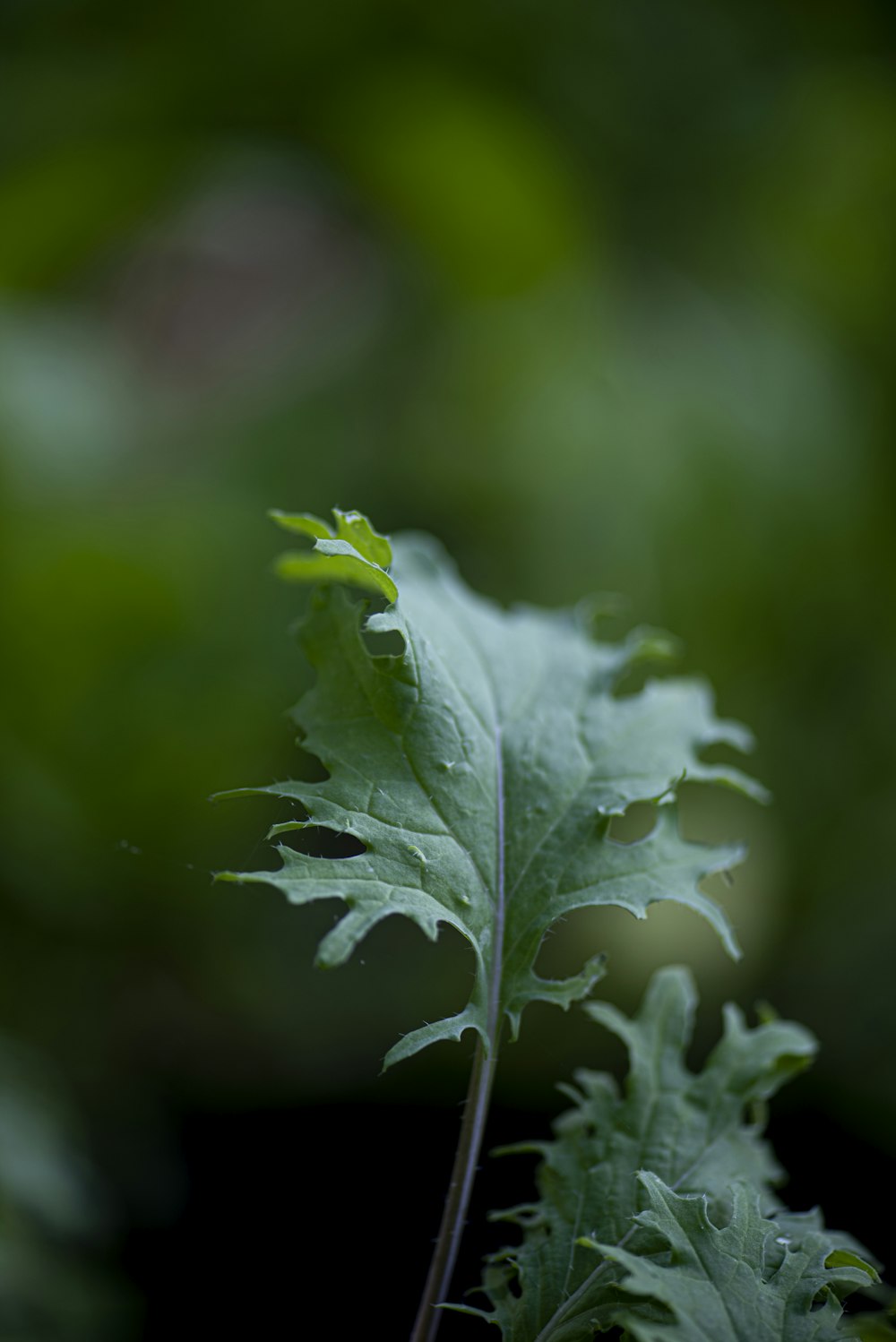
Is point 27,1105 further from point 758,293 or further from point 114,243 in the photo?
point 758,293

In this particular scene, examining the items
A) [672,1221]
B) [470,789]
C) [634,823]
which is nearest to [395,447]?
[634,823]

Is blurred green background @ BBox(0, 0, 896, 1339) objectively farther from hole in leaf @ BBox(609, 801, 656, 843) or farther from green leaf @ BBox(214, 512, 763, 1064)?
green leaf @ BBox(214, 512, 763, 1064)

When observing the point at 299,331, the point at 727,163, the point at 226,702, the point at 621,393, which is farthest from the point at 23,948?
the point at 727,163

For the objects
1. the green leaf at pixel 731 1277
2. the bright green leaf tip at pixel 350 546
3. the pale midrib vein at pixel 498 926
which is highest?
the bright green leaf tip at pixel 350 546

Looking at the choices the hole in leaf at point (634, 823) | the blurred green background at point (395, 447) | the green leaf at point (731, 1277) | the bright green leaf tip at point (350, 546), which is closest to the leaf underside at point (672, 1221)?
the green leaf at point (731, 1277)

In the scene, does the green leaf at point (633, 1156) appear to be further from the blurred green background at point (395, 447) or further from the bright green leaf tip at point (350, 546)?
the blurred green background at point (395, 447)

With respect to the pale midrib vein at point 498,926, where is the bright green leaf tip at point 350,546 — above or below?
above
